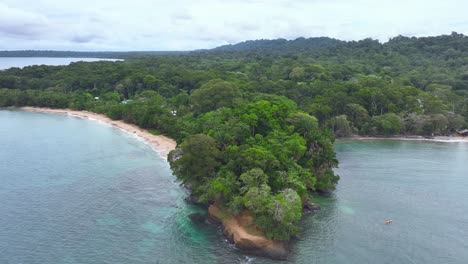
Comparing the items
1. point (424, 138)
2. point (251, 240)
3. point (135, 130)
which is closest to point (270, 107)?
point (251, 240)

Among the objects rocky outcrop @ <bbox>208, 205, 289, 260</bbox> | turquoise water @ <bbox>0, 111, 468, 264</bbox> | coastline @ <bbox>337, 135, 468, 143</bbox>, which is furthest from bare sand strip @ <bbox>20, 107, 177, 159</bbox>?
coastline @ <bbox>337, 135, 468, 143</bbox>

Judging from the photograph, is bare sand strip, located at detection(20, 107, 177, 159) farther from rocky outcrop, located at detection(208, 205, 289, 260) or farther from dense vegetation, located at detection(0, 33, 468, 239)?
rocky outcrop, located at detection(208, 205, 289, 260)

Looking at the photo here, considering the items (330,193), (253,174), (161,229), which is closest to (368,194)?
(330,193)

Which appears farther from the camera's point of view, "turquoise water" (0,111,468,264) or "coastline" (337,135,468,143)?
"coastline" (337,135,468,143)

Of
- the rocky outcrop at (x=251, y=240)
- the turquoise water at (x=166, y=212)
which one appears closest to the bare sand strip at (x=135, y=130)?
the turquoise water at (x=166, y=212)

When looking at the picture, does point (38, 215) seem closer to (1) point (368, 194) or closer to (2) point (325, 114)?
(1) point (368, 194)
